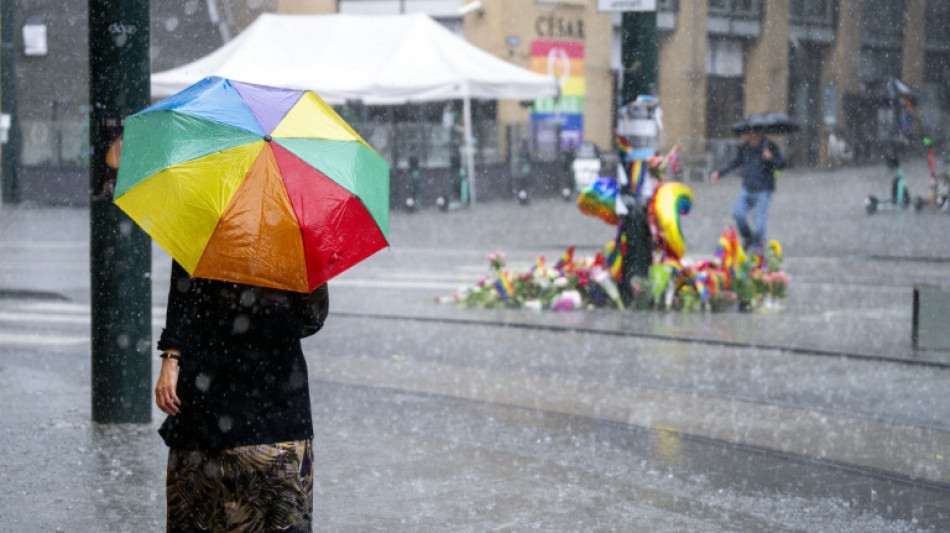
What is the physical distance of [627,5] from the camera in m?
13.2

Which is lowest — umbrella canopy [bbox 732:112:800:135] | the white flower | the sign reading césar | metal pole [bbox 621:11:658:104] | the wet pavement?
the wet pavement

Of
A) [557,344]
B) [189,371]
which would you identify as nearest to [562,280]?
[557,344]

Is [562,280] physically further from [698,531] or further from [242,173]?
[242,173]

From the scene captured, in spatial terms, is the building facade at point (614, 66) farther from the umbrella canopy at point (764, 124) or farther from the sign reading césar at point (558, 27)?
the umbrella canopy at point (764, 124)

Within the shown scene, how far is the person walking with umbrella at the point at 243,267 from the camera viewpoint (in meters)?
3.89

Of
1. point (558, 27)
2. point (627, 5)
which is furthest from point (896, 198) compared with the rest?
point (627, 5)

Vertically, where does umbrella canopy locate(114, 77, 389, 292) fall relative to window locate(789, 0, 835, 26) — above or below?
below

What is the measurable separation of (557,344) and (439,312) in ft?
7.68

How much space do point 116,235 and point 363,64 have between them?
2217cm

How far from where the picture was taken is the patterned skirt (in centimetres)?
402

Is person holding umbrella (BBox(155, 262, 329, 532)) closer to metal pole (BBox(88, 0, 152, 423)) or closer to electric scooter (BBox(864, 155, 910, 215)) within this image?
metal pole (BBox(88, 0, 152, 423))

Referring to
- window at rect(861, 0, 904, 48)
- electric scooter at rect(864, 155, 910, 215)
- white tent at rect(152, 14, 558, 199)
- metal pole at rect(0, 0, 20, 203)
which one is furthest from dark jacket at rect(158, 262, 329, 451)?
window at rect(861, 0, 904, 48)

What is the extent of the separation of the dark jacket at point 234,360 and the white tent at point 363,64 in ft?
79.3

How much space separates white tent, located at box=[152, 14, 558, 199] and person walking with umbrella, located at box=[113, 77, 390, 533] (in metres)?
24.2
